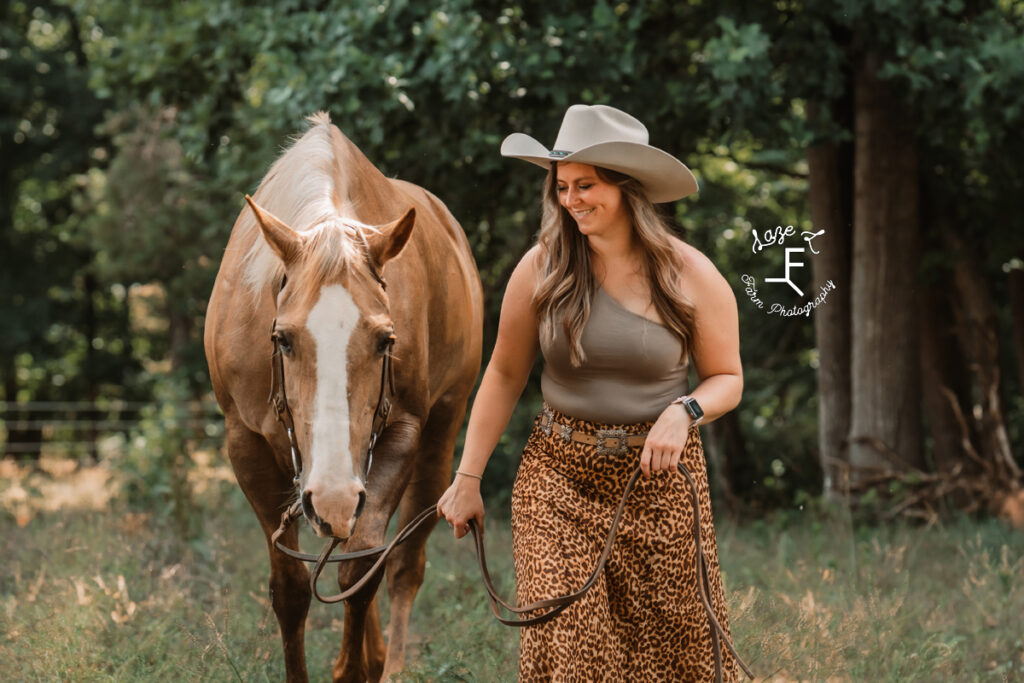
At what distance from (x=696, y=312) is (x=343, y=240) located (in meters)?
1.19

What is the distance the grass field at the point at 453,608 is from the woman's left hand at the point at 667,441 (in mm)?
1591

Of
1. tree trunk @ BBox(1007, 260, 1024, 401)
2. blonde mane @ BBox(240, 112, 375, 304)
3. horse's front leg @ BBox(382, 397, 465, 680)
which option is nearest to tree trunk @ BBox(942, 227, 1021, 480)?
tree trunk @ BBox(1007, 260, 1024, 401)

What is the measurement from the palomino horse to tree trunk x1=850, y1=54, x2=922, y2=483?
4003mm

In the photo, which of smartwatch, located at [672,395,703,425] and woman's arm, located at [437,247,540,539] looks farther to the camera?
woman's arm, located at [437,247,540,539]

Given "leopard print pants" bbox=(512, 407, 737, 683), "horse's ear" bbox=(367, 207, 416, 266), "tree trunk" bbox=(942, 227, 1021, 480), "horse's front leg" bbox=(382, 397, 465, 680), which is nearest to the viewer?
"leopard print pants" bbox=(512, 407, 737, 683)

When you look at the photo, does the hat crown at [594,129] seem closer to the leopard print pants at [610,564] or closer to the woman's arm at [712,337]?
the woman's arm at [712,337]

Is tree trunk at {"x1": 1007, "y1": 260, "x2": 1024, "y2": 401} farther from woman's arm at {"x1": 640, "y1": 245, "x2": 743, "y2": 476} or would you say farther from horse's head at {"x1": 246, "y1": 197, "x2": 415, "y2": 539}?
horse's head at {"x1": 246, "y1": 197, "x2": 415, "y2": 539}

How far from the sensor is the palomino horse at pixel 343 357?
3379 mm

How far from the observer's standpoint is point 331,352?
3377mm

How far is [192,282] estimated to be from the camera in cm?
1509

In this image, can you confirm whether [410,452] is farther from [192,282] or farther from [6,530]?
[192,282]

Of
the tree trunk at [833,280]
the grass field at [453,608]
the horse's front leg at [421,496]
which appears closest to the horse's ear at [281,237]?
the grass field at [453,608]

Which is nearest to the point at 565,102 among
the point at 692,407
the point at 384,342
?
the point at 384,342

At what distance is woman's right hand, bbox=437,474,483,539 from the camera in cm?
330
